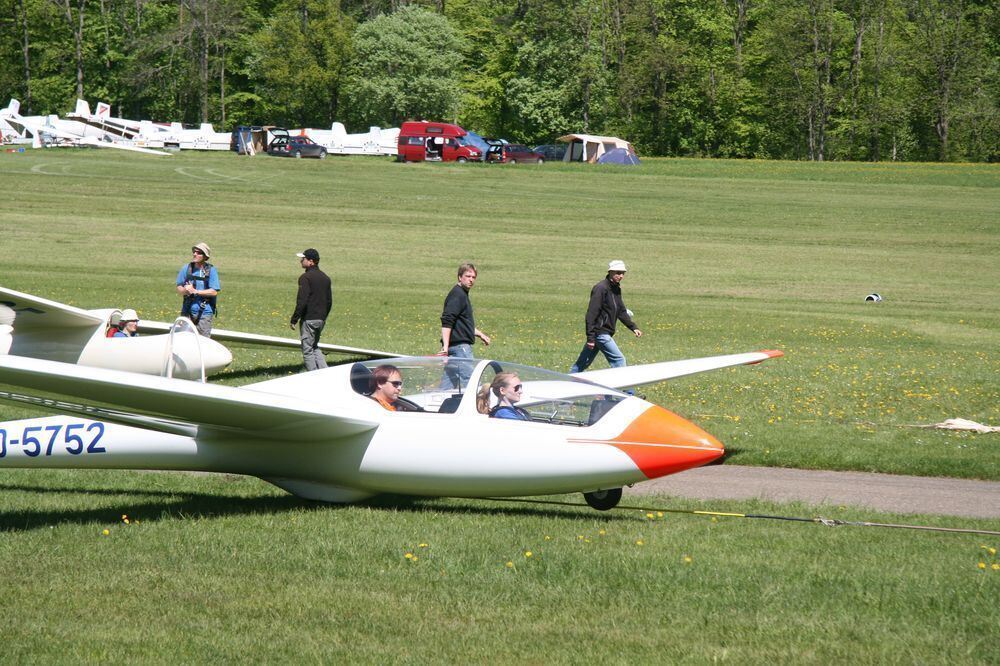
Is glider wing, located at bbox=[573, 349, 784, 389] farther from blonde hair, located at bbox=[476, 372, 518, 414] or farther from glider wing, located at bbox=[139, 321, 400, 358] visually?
glider wing, located at bbox=[139, 321, 400, 358]

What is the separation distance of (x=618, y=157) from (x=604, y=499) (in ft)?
237

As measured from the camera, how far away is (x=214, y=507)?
10.6m

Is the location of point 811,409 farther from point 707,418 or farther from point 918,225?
point 918,225

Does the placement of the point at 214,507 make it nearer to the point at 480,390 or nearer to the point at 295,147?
the point at 480,390

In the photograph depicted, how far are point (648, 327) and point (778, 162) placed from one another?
6088 cm

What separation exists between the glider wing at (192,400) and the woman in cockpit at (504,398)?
0.94m

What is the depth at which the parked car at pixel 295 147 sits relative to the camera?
7962 centimetres

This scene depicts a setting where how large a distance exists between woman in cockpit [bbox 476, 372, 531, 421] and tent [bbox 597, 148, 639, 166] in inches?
2819

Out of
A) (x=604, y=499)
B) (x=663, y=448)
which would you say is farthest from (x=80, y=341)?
(x=663, y=448)

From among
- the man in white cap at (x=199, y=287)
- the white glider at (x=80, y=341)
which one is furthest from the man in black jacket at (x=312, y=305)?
the white glider at (x=80, y=341)

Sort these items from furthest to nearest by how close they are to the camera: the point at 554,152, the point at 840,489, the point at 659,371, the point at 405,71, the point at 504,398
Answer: the point at 405,71 → the point at 554,152 → the point at 659,371 → the point at 840,489 → the point at 504,398

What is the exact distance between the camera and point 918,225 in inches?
2125

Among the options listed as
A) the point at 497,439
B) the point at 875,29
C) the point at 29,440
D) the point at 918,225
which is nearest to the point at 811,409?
the point at 497,439

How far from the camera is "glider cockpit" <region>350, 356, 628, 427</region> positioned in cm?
990
